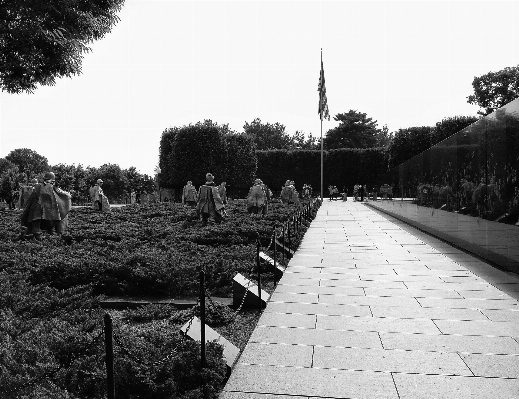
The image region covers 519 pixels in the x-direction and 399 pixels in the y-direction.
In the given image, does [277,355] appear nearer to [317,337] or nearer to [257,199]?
[317,337]

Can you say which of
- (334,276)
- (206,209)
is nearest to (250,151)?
(206,209)

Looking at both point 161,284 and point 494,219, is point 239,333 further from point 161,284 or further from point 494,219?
point 494,219

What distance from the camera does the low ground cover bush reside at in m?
3.45

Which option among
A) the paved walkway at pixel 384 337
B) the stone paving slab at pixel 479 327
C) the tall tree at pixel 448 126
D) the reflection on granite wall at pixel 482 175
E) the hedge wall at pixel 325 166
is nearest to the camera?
the paved walkway at pixel 384 337

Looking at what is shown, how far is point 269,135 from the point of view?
92500 millimetres

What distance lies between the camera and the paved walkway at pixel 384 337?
3.81 meters

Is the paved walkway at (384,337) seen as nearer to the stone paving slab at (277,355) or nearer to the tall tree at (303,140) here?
the stone paving slab at (277,355)

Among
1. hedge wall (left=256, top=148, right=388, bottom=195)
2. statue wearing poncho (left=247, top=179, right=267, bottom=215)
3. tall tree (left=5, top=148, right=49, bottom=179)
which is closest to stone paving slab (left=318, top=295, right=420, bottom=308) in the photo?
statue wearing poncho (left=247, top=179, right=267, bottom=215)

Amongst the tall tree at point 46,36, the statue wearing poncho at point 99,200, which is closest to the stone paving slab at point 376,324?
the tall tree at point 46,36

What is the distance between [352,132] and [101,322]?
79063 millimetres

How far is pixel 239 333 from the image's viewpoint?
17.2ft

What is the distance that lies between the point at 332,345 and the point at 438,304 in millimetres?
2262

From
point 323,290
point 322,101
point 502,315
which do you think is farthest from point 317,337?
point 322,101

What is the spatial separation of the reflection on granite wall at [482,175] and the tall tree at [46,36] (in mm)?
9327
